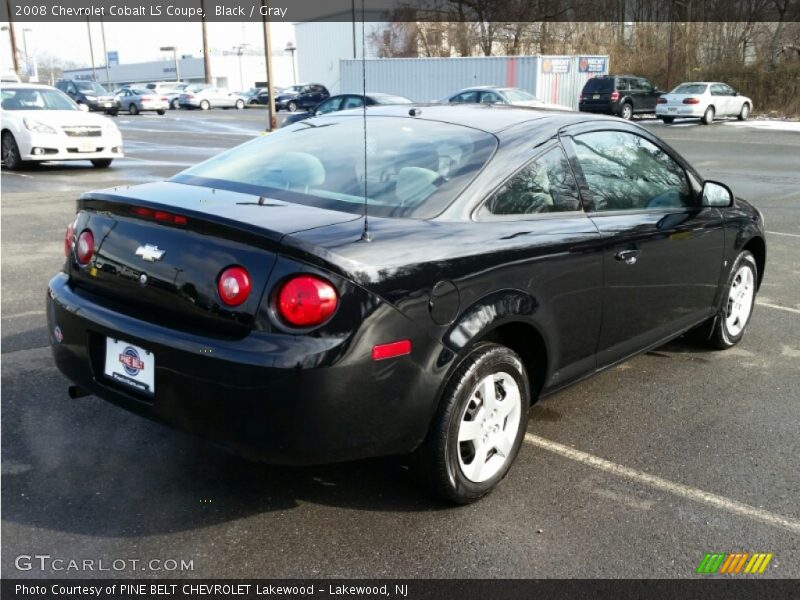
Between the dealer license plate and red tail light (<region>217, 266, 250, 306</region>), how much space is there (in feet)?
1.25

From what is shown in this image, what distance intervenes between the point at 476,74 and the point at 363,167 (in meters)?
32.3

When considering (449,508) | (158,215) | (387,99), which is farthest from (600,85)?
(158,215)

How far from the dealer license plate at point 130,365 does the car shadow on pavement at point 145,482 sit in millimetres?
537

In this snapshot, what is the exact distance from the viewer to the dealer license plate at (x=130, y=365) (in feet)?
9.59

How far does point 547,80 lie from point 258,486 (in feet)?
107

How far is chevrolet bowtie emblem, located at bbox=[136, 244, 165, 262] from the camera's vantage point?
2.97 m

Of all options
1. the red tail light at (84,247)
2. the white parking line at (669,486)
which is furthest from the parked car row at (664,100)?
the red tail light at (84,247)

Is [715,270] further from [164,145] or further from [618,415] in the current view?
[164,145]

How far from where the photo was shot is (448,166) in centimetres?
345

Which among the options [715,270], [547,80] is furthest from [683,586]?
[547,80]

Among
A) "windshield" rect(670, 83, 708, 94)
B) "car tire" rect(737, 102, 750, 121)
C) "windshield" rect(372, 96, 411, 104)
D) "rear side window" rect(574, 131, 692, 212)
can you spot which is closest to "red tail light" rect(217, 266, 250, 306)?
"rear side window" rect(574, 131, 692, 212)

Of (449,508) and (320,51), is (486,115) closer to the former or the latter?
(449,508)

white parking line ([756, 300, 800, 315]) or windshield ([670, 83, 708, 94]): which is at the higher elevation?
windshield ([670, 83, 708, 94])

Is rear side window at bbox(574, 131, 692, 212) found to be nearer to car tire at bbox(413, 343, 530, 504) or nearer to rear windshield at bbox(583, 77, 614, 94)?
car tire at bbox(413, 343, 530, 504)
